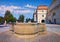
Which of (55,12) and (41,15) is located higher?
(55,12)

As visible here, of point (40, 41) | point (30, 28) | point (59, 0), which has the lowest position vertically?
point (40, 41)

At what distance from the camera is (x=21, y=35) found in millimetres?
11227

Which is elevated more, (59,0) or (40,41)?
(59,0)

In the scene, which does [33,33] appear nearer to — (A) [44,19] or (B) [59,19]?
(B) [59,19]

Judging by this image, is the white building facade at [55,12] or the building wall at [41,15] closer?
the white building facade at [55,12]

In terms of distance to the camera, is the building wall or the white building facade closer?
the white building facade

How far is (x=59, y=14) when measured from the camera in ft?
164

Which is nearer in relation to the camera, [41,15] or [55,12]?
[55,12]

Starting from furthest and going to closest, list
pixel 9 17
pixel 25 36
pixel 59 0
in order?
pixel 9 17, pixel 59 0, pixel 25 36

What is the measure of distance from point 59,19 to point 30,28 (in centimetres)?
4041

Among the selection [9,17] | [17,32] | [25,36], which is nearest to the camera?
[25,36]

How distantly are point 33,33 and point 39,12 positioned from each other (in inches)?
3095

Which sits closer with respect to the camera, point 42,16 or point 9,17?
point 9,17

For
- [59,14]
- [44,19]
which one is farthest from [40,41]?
[44,19]
